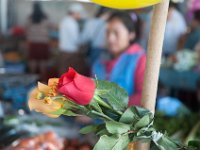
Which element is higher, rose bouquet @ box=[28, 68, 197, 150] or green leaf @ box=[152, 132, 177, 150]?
rose bouquet @ box=[28, 68, 197, 150]

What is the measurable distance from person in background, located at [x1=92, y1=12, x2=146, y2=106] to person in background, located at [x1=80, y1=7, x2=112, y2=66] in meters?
0.97

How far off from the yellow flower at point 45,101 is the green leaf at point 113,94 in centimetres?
8

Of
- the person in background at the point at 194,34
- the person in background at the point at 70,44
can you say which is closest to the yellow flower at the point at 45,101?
the person in background at the point at 194,34

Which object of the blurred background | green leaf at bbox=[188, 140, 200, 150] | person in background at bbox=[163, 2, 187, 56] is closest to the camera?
green leaf at bbox=[188, 140, 200, 150]

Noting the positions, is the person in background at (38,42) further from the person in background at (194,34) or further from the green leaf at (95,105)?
the green leaf at (95,105)

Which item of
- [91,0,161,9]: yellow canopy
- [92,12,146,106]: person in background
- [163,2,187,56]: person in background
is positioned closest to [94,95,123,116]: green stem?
[91,0,161,9]: yellow canopy

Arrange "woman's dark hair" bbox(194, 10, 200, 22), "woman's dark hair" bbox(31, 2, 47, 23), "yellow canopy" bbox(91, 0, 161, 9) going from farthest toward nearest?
"woman's dark hair" bbox(31, 2, 47, 23) → "woman's dark hair" bbox(194, 10, 200, 22) → "yellow canopy" bbox(91, 0, 161, 9)

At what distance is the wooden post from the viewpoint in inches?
24.2

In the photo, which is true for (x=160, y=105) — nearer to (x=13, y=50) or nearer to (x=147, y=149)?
(x=147, y=149)

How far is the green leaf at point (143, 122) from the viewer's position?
626mm

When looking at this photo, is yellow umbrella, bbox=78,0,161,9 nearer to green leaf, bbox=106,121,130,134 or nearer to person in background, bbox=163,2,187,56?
green leaf, bbox=106,121,130,134

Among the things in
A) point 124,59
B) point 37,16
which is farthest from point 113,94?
point 37,16

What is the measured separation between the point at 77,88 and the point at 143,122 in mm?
136

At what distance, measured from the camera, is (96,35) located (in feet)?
9.73
